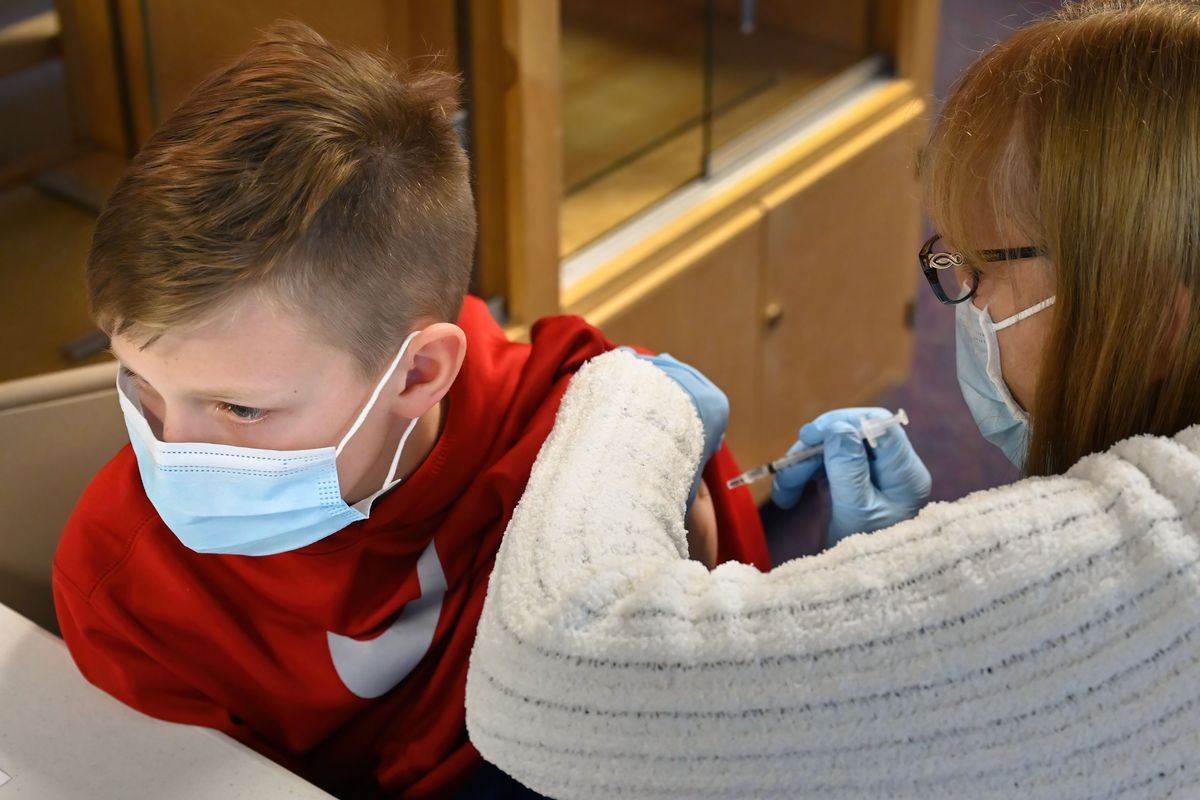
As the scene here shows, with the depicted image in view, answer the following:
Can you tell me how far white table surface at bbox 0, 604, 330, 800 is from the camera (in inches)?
38.1

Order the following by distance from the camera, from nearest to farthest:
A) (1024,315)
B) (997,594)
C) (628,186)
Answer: (997,594)
(1024,315)
(628,186)

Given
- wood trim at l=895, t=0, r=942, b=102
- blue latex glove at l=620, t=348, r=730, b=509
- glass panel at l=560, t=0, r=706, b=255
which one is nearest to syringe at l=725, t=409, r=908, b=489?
blue latex glove at l=620, t=348, r=730, b=509

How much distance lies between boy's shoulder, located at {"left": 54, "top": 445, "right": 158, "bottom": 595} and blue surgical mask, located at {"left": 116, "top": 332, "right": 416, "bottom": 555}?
0.03 metres

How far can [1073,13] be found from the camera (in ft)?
3.14

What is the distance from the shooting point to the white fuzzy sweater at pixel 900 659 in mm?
761

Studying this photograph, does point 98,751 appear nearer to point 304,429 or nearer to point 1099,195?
point 304,429

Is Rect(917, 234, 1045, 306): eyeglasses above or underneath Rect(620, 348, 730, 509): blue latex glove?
above

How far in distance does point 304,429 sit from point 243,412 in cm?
5

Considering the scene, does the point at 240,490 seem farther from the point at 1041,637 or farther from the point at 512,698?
the point at 1041,637

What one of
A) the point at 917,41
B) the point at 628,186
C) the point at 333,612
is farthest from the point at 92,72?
the point at 917,41

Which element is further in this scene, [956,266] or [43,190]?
[43,190]

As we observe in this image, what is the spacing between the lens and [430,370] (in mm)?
1140

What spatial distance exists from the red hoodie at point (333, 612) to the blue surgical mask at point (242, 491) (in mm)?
37

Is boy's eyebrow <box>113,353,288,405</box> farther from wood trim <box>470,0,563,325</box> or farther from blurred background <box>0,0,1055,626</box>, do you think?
wood trim <box>470,0,563,325</box>
